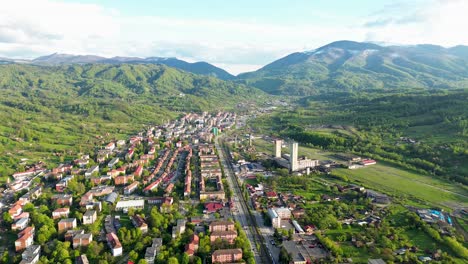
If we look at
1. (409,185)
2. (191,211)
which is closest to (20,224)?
(191,211)

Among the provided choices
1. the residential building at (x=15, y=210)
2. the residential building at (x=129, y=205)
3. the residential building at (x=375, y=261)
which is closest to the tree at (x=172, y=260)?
the residential building at (x=129, y=205)

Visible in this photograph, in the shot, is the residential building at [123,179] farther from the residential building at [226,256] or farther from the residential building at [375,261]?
the residential building at [375,261]

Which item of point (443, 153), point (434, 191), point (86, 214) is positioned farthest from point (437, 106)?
point (86, 214)

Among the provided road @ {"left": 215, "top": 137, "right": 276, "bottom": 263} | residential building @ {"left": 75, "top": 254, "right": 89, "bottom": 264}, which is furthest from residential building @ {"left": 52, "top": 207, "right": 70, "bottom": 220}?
road @ {"left": 215, "top": 137, "right": 276, "bottom": 263}

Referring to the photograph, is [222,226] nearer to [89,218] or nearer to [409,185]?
[89,218]

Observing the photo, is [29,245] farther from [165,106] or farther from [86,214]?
[165,106]

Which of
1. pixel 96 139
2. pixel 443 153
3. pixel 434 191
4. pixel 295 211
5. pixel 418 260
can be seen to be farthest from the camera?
pixel 96 139
